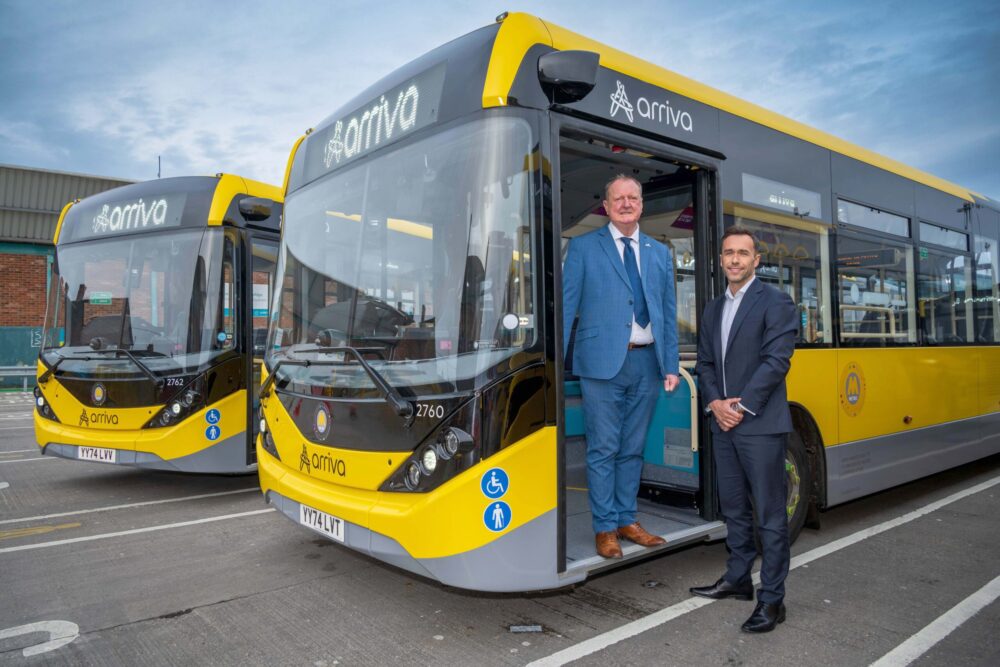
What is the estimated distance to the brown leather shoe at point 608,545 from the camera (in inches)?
142

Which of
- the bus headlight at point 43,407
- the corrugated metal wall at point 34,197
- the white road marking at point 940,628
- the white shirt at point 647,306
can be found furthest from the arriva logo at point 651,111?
the corrugated metal wall at point 34,197

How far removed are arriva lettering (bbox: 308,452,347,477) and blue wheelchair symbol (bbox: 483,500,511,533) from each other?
0.93 meters

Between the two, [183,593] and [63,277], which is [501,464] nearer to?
[183,593]

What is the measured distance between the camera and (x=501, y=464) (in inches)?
125

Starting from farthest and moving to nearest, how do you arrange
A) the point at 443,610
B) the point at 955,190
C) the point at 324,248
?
the point at 955,190
the point at 324,248
the point at 443,610

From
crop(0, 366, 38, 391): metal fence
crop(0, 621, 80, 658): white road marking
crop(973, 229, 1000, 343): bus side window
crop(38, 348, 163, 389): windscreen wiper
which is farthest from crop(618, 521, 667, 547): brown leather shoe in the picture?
crop(0, 366, 38, 391): metal fence

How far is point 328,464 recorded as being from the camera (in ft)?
12.5

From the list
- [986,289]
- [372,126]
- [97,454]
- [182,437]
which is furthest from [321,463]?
[986,289]

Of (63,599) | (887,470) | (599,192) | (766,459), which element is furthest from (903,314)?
(63,599)

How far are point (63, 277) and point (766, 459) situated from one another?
681 cm

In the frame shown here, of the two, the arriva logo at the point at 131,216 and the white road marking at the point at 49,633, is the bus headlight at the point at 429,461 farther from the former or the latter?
→ the arriva logo at the point at 131,216

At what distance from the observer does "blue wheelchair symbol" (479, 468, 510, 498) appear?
3.14 metres

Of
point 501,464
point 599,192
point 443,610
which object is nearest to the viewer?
point 501,464

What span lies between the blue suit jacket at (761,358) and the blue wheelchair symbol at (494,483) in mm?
1272
